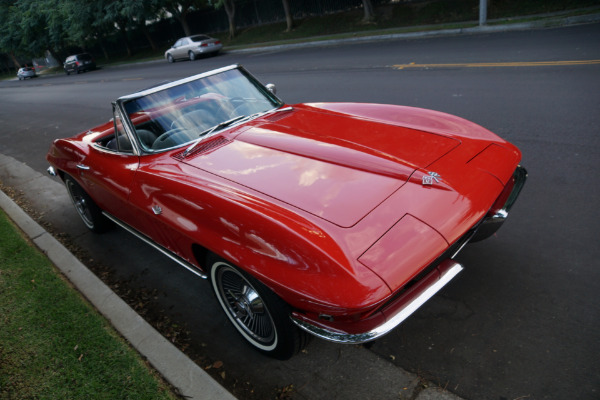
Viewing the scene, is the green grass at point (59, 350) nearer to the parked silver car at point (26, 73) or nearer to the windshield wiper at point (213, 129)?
the windshield wiper at point (213, 129)

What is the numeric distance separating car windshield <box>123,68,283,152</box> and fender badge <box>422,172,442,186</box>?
6.08 feet

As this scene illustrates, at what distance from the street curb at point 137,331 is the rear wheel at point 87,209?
414 mm

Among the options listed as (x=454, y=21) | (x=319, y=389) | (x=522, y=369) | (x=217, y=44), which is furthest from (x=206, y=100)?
(x=217, y=44)

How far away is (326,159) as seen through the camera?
2.93 metres

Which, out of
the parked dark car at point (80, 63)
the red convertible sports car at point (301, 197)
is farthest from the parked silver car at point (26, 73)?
the red convertible sports car at point (301, 197)

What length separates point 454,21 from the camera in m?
17.8

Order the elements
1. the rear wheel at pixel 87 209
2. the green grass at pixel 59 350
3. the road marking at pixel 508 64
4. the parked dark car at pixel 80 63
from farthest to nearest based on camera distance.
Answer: the parked dark car at pixel 80 63
the road marking at pixel 508 64
the rear wheel at pixel 87 209
the green grass at pixel 59 350

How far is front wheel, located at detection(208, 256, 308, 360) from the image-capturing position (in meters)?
2.44

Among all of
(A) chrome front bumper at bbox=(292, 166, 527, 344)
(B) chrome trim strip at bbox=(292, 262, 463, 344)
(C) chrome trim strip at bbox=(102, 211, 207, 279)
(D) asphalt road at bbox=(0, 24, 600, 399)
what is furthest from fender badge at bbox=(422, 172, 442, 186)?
(C) chrome trim strip at bbox=(102, 211, 207, 279)

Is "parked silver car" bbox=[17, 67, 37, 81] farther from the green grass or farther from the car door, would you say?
the green grass

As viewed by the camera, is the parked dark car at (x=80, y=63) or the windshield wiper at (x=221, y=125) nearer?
the windshield wiper at (x=221, y=125)

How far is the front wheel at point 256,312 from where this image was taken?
2.44 meters

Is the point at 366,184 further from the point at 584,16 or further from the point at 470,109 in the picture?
the point at 584,16

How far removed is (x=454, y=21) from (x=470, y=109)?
1329 cm
